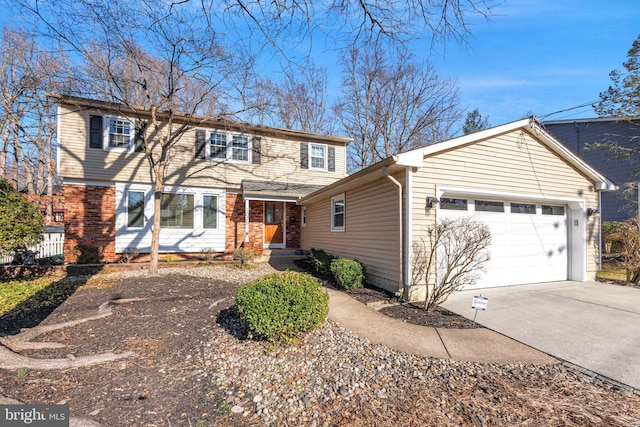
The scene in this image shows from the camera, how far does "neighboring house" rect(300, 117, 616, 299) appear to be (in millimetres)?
6238

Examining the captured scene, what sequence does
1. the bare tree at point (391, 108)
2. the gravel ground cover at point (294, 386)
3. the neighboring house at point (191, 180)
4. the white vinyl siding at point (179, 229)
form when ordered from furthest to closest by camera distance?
the bare tree at point (391, 108) < the white vinyl siding at point (179, 229) < the neighboring house at point (191, 180) < the gravel ground cover at point (294, 386)

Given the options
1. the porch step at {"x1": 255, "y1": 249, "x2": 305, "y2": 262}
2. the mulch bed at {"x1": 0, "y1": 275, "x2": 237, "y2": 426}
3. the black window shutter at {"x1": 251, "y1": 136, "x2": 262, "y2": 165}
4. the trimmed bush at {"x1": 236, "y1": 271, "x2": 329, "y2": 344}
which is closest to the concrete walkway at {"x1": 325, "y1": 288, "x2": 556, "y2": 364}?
the trimmed bush at {"x1": 236, "y1": 271, "x2": 329, "y2": 344}

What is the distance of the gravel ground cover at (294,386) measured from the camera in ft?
8.29

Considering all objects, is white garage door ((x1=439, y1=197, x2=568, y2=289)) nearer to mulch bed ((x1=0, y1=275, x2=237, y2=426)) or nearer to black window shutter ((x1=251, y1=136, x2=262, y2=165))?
mulch bed ((x1=0, y1=275, x2=237, y2=426))

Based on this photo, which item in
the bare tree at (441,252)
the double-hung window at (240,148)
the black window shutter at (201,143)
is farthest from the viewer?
the double-hung window at (240,148)

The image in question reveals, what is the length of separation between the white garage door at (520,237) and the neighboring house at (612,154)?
22.7ft

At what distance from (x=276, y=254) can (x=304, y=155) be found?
4.73 m

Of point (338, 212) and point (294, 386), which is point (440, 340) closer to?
point (294, 386)

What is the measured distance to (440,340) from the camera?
13.6 feet

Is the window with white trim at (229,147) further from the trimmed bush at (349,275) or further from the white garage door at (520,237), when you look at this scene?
the white garage door at (520,237)

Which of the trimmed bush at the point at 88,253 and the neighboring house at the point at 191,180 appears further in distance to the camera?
the neighboring house at the point at 191,180

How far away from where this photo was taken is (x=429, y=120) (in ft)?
64.5

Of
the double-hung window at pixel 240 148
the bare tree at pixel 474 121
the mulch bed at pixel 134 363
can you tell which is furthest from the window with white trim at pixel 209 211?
the bare tree at pixel 474 121

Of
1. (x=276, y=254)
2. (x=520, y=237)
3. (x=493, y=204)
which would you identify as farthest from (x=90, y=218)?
(x=520, y=237)
